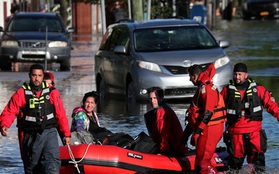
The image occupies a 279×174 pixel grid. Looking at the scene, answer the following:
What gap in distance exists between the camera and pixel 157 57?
17859 millimetres

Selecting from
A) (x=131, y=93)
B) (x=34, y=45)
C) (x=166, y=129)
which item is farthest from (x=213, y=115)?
(x=34, y=45)

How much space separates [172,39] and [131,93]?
1.28 meters

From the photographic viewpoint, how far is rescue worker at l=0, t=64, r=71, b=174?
955cm

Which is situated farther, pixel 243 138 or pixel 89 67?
pixel 89 67

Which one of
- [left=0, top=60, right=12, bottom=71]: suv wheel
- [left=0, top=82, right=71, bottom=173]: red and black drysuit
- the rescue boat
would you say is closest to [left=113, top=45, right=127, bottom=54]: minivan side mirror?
the rescue boat

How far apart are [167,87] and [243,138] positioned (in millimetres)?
7066

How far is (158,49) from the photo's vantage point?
18.3 meters

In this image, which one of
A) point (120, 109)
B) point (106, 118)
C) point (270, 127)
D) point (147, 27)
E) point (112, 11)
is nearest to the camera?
point (270, 127)

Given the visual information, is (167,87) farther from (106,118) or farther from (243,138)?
(243,138)

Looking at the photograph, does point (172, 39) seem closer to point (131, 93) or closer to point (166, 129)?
point (131, 93)

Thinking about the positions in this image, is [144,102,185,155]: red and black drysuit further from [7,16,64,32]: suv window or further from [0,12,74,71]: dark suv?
[7,16,64,32]: suv window

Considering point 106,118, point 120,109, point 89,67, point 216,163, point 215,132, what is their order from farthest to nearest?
point 89,67
point 120,109
point 106,118
point 216,163
point 215,132

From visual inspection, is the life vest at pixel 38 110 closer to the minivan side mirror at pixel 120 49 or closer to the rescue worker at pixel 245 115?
the rescue worker at pixel 245 115

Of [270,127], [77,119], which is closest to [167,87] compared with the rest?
[270,127]
